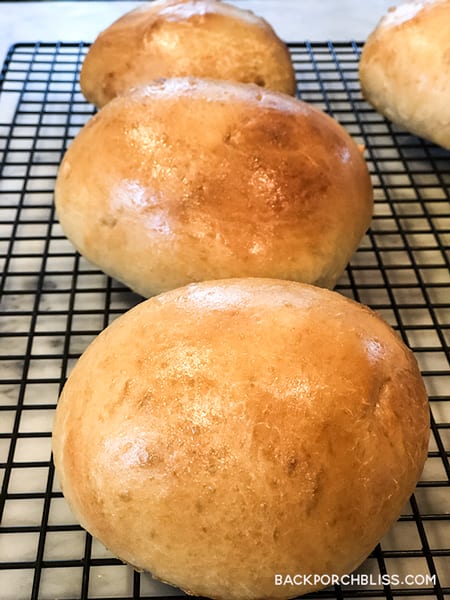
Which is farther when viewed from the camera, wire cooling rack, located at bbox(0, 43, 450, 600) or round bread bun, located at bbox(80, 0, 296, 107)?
round bread bun, located at bbox(80, 0, 296, 107)

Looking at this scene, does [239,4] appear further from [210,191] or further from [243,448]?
[243,448]

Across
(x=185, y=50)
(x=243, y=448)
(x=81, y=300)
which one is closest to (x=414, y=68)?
(x=185, y=50)

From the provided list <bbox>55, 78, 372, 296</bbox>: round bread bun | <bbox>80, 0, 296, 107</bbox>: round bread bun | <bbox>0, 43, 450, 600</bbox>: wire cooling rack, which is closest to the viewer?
<bbox>0, 43, 450, 600</bbox>: wire cooling rack

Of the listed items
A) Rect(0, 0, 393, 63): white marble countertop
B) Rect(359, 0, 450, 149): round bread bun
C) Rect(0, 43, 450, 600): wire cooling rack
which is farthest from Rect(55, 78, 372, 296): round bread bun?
Rect(0, 0, 393, 63): white marble countertop

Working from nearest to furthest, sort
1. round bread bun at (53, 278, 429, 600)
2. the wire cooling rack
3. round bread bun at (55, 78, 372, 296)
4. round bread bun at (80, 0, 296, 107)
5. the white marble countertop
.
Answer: round bread bun at (53, 278, 429, 600), the wire cooling rack, round bread bun at (55, 78, 372, 296), round bread bun at (80, 0, 296, 107), the white marble countertop

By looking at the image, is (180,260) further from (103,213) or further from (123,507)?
(123,507)

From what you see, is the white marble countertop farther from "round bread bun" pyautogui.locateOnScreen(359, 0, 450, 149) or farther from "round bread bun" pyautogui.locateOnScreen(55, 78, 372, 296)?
"round bread bun" pyautogui.locateOnScreen(55, 78, 372, 296)

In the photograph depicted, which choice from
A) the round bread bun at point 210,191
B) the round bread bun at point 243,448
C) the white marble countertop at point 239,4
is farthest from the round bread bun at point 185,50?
the round bread bun at point 243,448
